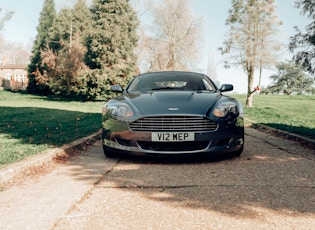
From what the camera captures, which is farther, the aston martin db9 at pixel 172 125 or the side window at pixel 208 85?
the side window at pixel 208 85

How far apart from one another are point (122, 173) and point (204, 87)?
8.53 feet

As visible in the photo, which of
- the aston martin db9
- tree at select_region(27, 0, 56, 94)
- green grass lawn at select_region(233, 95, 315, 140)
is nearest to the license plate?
the aston martin db9

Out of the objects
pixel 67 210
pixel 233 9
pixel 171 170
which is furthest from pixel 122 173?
pixel 233 9

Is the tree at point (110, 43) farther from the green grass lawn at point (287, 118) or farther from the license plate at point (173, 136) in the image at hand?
the license plate at point (173, 136)

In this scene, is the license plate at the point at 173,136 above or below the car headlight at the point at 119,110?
below

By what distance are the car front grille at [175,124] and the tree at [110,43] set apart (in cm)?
2487

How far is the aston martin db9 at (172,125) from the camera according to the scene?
4520mm

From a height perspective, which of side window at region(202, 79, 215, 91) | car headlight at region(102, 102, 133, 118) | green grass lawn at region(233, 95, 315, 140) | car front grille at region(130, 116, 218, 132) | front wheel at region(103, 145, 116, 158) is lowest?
front wheel at region(103, 145, 116, 158)

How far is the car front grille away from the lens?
4520 millimetres

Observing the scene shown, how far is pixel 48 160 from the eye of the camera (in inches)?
186

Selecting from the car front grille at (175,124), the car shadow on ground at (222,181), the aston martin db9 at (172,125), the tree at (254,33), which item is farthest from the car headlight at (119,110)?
the tree at (254,33)

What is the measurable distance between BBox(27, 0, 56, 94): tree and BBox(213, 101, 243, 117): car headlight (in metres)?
40.2

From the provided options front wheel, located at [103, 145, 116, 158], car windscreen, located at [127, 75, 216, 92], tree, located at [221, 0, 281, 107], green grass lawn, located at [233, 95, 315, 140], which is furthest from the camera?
tree, located at [221, 0, 281, 107]

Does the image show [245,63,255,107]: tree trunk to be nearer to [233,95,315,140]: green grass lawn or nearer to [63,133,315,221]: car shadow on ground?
[233,95,315,140]: green grass lawn
